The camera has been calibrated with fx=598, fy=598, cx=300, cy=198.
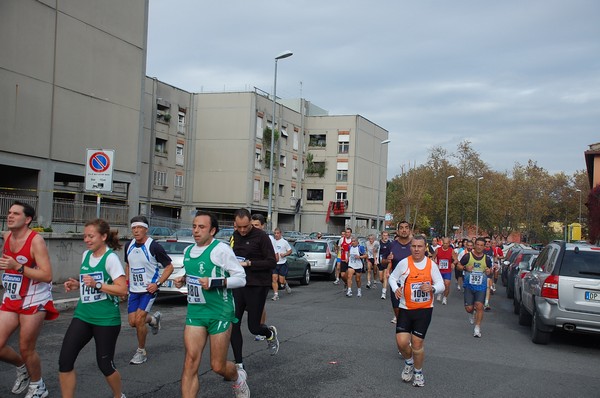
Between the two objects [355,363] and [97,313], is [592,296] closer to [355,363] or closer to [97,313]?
[355,363]

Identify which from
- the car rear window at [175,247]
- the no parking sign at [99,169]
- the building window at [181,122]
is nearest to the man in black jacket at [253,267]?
the no parking sign at [99,169]

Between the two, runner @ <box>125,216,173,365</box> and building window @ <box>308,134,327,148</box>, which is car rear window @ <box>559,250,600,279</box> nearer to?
runner @ <box>125,216,173,365</box>

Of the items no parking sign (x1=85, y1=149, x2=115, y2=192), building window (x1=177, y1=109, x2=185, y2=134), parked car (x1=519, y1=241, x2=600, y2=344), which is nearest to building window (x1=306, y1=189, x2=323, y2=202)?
building window (x1=177, y1=109, x2=185, y2=134)

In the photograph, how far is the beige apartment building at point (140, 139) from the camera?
868 inches

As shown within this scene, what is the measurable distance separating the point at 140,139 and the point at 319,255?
10763mm

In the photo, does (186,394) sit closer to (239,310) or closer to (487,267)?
(239,310)

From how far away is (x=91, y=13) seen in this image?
24719 millimetres

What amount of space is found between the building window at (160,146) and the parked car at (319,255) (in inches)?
1022

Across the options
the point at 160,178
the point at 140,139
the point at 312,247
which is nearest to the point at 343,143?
the point at 160,178

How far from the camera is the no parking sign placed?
1327cm

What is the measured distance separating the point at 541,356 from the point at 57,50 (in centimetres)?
2089

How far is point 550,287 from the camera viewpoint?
9.98m

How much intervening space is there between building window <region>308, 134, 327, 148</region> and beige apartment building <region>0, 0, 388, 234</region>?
142mm

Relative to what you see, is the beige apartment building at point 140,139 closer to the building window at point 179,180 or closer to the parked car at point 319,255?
the building window at point 179,180
